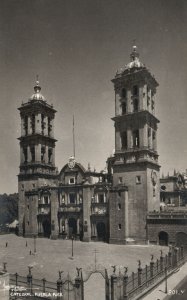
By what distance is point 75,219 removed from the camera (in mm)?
55469

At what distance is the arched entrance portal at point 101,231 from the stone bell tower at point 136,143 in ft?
15.5

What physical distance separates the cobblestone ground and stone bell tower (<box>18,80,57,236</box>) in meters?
8.59

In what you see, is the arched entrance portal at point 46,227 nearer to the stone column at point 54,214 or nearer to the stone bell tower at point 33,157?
the stone bell tower at point 33,157

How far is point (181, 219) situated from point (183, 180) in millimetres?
31996

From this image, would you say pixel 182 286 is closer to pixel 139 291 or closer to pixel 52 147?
pixel 139 291

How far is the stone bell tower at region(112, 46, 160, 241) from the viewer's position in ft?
161

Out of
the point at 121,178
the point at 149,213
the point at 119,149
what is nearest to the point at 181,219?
the point at 149,213

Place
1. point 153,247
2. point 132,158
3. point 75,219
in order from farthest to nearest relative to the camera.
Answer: point 75,219
point 132,158
point 153,247

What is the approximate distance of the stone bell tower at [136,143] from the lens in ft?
161

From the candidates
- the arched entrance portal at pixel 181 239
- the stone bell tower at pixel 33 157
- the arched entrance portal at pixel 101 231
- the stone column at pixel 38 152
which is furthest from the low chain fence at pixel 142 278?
the stone column at pixel 38 152

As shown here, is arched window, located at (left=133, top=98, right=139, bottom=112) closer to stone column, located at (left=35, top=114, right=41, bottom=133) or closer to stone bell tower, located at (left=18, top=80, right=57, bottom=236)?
stone bell tower, located at (left=18, top=80, right=57, bottom=236)

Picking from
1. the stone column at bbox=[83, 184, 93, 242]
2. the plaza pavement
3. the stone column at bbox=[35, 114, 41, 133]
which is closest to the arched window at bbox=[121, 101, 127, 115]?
the stone column at bbox=[83, 184, 93, 242]

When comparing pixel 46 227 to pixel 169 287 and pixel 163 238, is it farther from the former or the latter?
pixel 169 287

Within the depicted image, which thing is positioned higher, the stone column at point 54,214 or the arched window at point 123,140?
the arched window at point 123,140
